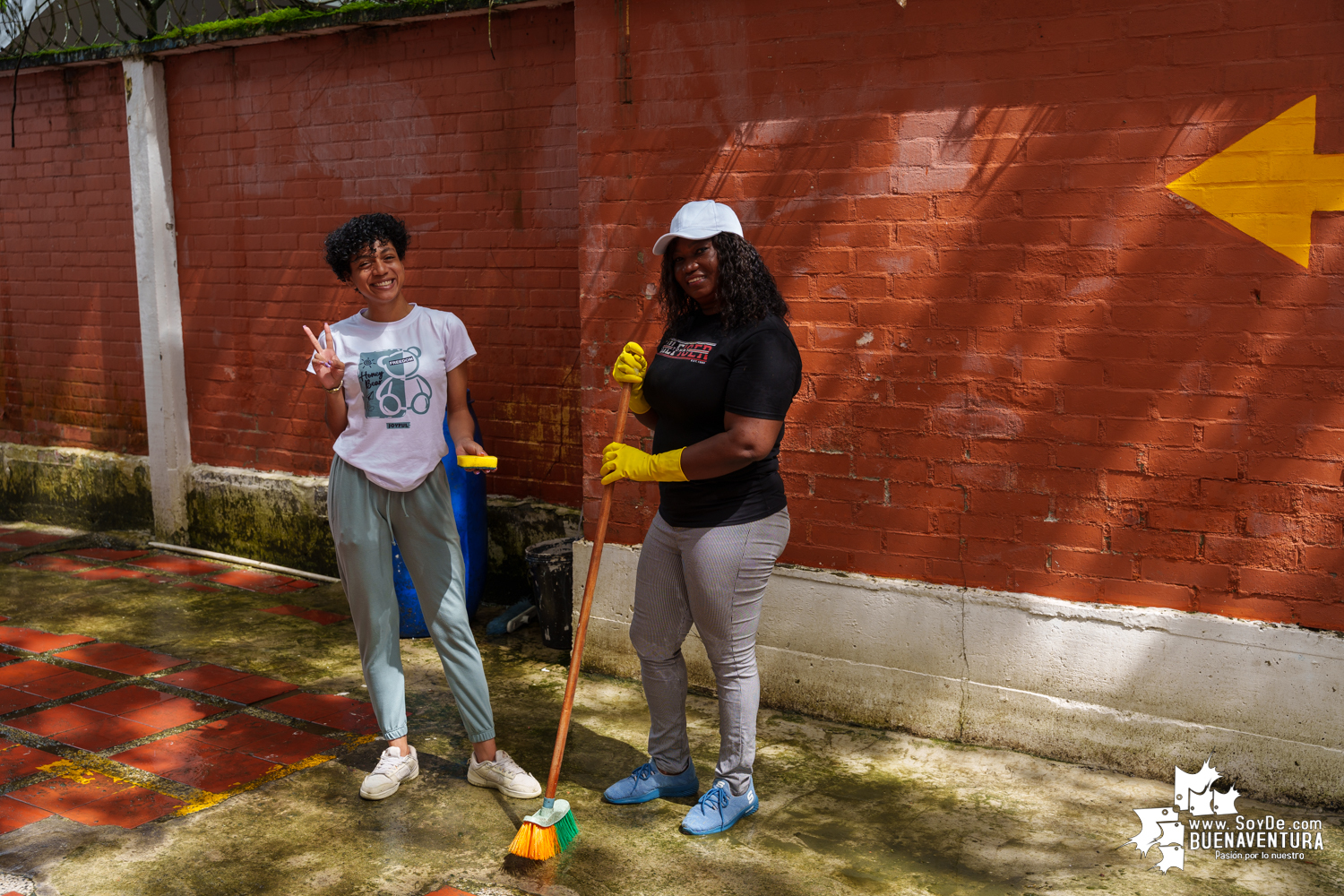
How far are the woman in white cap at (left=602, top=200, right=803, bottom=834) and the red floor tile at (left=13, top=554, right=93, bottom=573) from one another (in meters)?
4.81

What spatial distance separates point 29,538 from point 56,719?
376 centimetres

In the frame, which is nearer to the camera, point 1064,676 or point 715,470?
point 715,470

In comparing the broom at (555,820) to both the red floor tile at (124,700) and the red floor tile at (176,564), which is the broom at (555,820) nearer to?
the red floor tile at (124,700)

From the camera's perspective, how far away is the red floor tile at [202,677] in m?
5.11

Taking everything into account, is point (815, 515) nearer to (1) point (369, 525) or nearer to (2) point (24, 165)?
(1) point (369, 525)

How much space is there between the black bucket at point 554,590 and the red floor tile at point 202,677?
1384 mm

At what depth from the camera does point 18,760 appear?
430cm

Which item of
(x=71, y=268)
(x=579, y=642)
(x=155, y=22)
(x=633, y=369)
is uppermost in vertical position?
(x=155, y=22)

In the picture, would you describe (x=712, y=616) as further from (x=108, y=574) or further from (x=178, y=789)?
(x=108, y=574)

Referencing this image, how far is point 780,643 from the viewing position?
4.79 m

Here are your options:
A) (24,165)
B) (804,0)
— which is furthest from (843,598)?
(24,165)

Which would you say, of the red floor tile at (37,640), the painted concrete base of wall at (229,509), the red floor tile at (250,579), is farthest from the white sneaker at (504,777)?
the red floor tile at (250,579)

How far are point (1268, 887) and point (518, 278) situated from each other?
14.2ft

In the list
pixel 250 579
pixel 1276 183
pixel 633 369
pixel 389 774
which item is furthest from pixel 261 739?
pixel 1276 183
